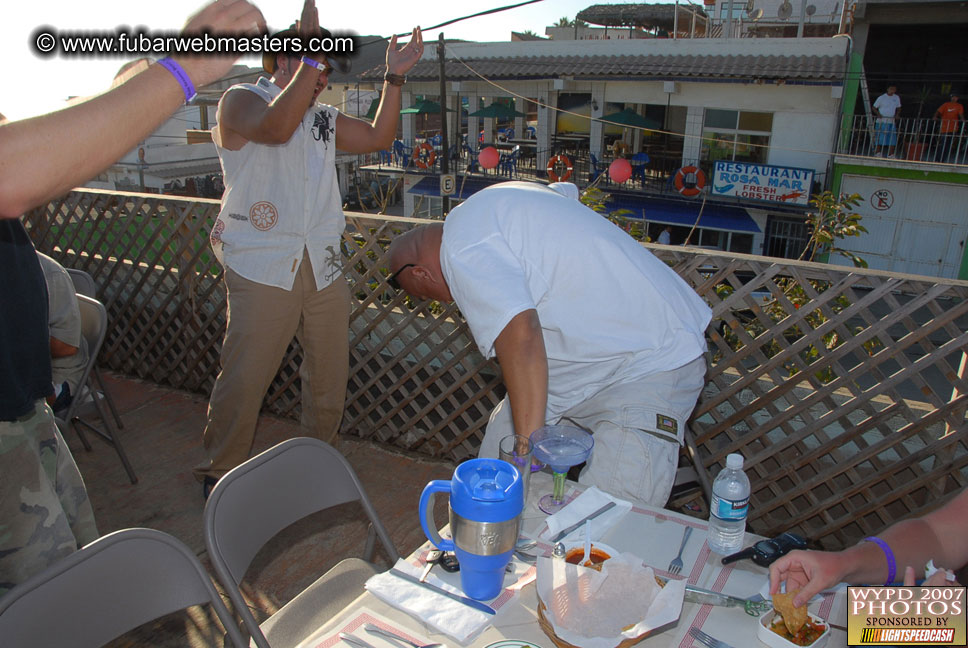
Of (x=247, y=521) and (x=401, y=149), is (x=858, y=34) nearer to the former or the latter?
(x=401, y=149)

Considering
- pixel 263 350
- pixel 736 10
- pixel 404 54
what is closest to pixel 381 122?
pixel 404 54

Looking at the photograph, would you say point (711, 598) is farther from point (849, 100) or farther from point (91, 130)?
point (849, 100)

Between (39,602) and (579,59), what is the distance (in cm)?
1795

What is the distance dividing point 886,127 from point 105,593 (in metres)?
17.4

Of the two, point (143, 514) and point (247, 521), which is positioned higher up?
point (247, 521)

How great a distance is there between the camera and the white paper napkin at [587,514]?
146 cm

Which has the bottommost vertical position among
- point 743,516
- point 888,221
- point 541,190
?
point 888,221

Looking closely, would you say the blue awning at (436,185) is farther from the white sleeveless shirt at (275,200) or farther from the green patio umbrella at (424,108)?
the white sleeveless shirt at (275,200)

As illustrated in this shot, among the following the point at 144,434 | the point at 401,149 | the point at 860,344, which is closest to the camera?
the point at 860,344

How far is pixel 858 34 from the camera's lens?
1716 cm

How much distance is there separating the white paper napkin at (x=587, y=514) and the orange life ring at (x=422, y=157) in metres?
18.6

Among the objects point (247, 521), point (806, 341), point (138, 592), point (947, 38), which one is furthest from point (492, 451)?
point (947, 38)

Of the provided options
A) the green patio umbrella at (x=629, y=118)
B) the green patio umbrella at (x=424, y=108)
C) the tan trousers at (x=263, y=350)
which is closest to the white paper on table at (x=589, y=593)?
the tan trousers at (x=263, y=350)

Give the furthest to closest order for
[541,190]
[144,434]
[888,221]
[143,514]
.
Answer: [888,221], [144,434], [143,514], [541,190]
